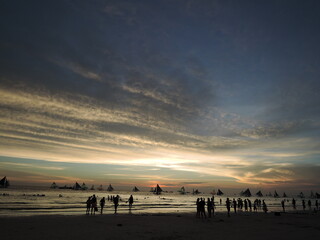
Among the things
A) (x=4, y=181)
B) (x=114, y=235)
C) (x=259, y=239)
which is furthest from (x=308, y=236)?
(x=4, y=181)

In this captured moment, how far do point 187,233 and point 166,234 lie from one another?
5.47ft

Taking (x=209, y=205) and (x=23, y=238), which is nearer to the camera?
(x=23, y=238)

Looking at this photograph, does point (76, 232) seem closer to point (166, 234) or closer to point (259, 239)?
point (166, 234)

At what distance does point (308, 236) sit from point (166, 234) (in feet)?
33.5

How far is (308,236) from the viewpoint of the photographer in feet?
49.2

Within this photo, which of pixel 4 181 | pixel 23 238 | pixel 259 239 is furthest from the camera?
pixel 4 181

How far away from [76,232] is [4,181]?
17390 centimetres

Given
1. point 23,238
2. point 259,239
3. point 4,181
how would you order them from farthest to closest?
point 4,181 → point 259,239 → point 23,238

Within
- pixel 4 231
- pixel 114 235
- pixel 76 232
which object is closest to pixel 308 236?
pixel 114 235

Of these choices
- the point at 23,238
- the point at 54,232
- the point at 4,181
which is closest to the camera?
the point at 23,238

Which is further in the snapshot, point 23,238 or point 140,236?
point 140,236

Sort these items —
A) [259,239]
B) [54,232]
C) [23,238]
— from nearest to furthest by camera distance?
[23,238]
[259,239]
[54,232]

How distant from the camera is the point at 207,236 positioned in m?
14.4

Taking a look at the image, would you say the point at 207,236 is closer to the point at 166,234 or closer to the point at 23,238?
the point at 166,234
